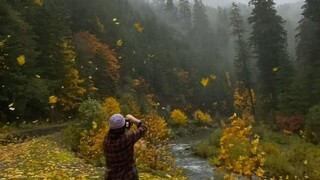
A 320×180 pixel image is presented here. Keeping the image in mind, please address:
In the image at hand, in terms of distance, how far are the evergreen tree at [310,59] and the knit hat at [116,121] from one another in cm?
3488

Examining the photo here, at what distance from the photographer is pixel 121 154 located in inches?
282

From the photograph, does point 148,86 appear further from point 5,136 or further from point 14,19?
point 5,136

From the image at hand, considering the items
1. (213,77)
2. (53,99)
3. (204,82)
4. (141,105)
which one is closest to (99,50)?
(141,105)

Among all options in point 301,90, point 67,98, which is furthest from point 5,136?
point 301,90

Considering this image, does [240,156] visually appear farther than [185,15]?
No

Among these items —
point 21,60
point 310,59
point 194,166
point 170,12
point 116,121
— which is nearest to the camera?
point 116,121

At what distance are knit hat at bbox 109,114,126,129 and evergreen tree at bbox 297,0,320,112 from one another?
34.9 metres

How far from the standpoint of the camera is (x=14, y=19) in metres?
36.5

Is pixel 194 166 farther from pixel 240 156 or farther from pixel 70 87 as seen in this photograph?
pixel 70 87

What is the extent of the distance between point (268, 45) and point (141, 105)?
2046cm

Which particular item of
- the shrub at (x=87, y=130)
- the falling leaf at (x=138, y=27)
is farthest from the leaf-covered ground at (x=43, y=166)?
the falling leaf at (x=138, y=27)

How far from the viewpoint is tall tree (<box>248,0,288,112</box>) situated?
5169cm

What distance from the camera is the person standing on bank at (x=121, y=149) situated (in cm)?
707

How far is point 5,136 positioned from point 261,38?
35.4 meters
